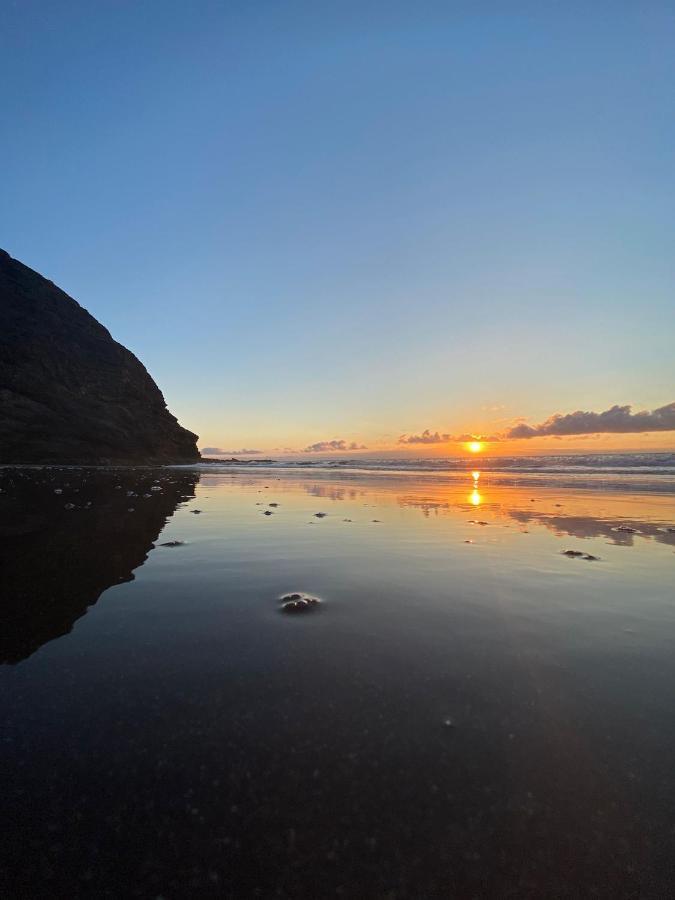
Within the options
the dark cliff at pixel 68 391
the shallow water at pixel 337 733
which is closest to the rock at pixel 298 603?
the shallow water at pixel 337 733

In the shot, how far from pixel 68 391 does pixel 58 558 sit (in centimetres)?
6078

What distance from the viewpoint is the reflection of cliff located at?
14.3 ft

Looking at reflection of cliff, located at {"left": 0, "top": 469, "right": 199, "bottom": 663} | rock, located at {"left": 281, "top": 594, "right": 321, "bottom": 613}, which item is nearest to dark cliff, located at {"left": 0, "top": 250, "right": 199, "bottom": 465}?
reflection of cliff, located at {"left": 0, "top": 469, "right": 199, "bottom": 663}

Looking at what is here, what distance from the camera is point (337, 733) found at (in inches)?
107

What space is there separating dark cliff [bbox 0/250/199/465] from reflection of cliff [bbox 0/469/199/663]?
140ft

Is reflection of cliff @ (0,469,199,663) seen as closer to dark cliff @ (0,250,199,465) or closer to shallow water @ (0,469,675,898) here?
shallow water @ (0,469,675,898)

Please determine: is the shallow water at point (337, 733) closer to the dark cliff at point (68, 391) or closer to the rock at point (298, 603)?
the rock at point (298, 603)

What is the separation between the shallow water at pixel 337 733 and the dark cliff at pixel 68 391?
171ft

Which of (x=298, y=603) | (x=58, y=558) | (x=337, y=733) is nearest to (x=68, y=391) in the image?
(x=58, y=558)

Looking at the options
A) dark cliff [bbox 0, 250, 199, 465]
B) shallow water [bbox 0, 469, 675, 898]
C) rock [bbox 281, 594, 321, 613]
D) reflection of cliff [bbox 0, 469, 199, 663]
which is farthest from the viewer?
dark cliff [bbox 0, 250, 199, 465]

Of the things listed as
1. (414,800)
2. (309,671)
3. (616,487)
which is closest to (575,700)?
(414,800)

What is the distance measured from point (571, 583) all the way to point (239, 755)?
5302mm

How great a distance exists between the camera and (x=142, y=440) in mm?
64000

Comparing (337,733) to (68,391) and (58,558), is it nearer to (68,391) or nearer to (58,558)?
(58,558)
